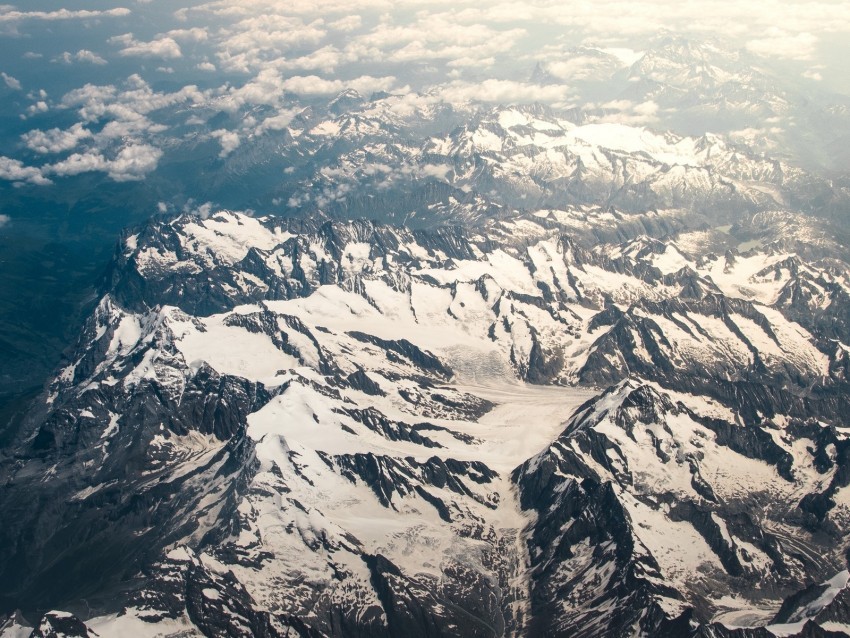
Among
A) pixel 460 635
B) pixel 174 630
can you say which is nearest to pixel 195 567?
pixel 174 630

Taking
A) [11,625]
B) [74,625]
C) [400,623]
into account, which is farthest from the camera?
[400,623]

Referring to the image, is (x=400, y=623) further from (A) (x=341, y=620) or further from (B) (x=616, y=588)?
(B) (x=616, y=588)

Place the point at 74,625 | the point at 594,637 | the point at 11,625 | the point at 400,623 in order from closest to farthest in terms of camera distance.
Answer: the point at 74,625 < the point at 11,625 < the point at 594,637 < the point at 400,623

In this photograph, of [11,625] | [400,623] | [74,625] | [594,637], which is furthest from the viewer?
[400,623]

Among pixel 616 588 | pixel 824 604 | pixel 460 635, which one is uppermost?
pixel 824 604

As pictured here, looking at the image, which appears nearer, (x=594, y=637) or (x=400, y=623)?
(x=594, y=637)

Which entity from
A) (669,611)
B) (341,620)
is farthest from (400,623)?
(669,611)

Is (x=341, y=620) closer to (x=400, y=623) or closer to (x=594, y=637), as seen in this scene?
(x=400, y=623)

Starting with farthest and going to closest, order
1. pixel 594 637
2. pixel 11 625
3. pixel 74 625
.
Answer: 1. pixel 594 637
2. pixel 11 625
3. pixel 74 625

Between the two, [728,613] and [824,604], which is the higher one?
[824,604]
